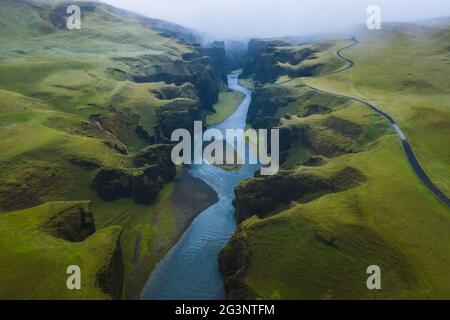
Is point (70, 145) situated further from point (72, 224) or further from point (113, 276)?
point (113, 276)

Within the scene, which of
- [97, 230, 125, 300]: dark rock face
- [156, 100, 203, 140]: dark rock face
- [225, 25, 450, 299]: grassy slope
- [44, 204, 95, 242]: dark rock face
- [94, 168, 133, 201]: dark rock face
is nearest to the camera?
[97, 230, 125, 300]: dark rock face

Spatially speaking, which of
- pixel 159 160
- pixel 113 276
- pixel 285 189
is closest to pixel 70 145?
pixel 159 160

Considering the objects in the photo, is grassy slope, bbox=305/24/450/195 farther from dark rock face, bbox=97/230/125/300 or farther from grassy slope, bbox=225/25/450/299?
dark rock face, bbox=97/230/125/300

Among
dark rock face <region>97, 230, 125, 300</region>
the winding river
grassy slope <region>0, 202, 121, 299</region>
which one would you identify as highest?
grassy slope <region>0, 202, 121, 299</region>

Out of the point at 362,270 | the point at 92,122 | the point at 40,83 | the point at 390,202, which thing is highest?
the point at 40,83

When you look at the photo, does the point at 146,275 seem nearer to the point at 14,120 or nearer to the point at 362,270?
the point at 362,270

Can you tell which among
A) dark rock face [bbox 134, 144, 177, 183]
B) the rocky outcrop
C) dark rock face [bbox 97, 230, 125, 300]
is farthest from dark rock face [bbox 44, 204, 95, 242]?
dark rock face [bbox 134, 144, 177, 183]
